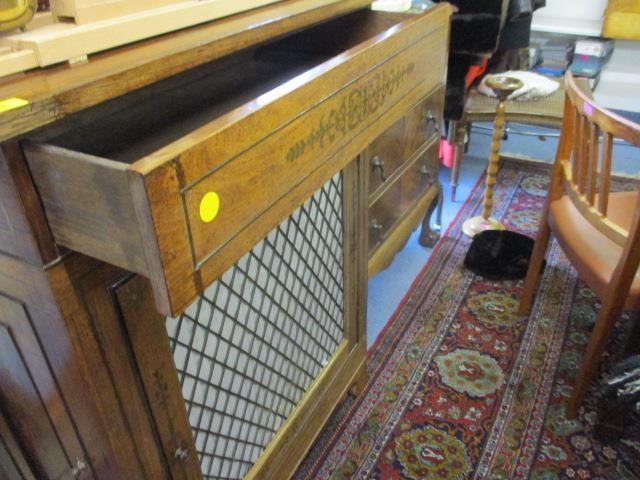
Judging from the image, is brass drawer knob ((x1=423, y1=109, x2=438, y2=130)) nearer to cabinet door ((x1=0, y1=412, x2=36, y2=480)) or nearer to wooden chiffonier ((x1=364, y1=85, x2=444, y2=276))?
wooden chiffonier ((x1=364, y1=85, x2=444, y2=276))

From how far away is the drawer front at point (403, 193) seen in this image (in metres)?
1.33

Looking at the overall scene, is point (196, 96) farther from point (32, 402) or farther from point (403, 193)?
point (403, 193)

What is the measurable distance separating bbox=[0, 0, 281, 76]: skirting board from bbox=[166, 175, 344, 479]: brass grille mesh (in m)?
0.31

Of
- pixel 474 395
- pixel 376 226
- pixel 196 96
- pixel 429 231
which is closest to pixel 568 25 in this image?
pixel 429 231

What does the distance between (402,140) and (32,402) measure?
3.12 feet

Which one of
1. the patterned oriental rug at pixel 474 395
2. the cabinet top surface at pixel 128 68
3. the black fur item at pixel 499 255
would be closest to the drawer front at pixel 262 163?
the cabinet top surface at pixel 128 68

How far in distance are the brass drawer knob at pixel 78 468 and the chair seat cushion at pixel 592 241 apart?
3.43ft

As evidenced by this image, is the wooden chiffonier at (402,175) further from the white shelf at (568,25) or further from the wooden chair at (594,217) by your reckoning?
the white shelf at (568,25)

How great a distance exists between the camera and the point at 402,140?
1315 millimetres

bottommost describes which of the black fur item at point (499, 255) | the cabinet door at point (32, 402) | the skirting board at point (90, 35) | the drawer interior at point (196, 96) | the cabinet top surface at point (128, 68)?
the black fur item at point (499, 255)

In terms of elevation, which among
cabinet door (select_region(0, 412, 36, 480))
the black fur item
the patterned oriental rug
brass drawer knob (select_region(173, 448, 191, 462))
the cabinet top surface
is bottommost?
the patterned oriental rug

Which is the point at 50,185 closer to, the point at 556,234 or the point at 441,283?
the point at 556,234

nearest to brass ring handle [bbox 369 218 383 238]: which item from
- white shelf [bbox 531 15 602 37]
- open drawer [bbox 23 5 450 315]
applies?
open drawer [bbox 23 5 450 315]

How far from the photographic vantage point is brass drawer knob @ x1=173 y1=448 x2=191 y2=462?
76 centimetres
